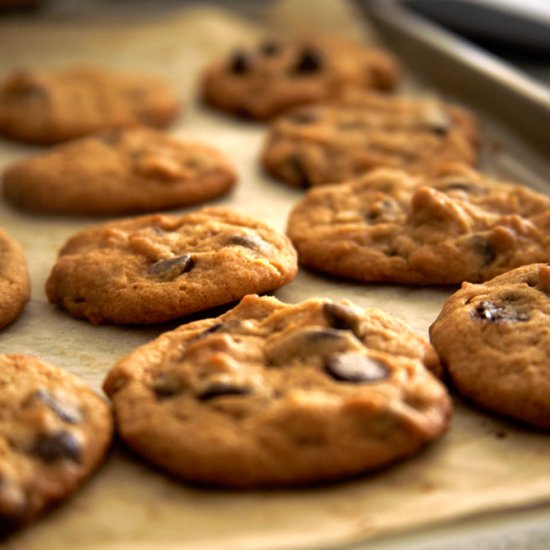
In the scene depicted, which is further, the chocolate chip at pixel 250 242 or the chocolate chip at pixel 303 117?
the chocolate chip at pixel 303 117

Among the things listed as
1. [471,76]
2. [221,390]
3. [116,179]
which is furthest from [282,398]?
[471,76]

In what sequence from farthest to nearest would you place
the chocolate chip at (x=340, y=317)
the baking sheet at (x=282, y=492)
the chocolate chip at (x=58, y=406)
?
the chocolate chip at (x=340, y=317)
the chocolate chip at (x=58, y=406)
the baking sheet at (x=282, y=492)

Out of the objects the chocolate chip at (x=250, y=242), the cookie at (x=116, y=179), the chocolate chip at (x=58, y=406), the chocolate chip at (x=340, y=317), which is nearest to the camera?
the chocolate chip at (x=58, y=406)

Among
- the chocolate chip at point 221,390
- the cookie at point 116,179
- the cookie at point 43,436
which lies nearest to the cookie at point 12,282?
the cookie at point 43,436

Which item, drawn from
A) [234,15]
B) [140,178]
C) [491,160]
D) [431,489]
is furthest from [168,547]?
[234,15]

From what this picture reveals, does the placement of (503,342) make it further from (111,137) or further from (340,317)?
(111,137)

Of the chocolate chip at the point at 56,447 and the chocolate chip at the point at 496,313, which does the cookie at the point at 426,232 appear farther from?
the chocolate chip at the point at 56,447
